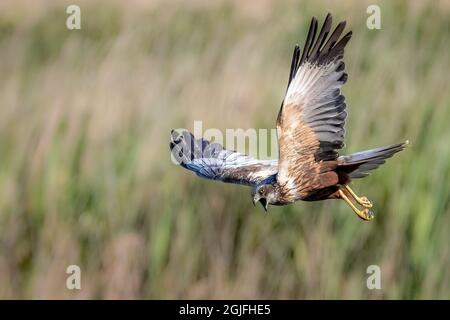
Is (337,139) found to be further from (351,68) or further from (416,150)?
(351,68)

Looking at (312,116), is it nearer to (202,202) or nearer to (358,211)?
(358,211)

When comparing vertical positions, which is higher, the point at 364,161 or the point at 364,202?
the point at 364,161

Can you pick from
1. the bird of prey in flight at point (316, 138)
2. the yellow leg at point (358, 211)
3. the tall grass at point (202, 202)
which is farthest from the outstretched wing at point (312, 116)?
the tall grass at point (202, 202)

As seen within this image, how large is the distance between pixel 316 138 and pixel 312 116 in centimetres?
9

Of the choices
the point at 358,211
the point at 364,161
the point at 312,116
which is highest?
the point at 312,116

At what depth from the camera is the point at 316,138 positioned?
461 centimetres

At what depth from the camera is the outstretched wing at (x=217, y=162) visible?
502 cm

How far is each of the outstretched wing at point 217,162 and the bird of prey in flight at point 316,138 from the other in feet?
0.47

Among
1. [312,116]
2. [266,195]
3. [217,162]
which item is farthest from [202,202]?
[312,116]

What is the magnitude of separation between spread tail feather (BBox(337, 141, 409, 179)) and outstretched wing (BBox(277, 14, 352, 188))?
0.09 meters

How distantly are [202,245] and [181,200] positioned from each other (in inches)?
8.8

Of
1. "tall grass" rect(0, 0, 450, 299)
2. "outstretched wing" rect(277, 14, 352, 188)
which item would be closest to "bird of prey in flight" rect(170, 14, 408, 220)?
"outstretched wing" rect(277, 14, 352, 188)

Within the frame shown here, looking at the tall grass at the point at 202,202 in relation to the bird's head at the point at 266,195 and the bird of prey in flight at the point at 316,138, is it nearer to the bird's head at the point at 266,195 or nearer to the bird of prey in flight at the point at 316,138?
the bird of prey in flight at the point at 316,138

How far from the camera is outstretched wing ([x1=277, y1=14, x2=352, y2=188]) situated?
15.1ft
